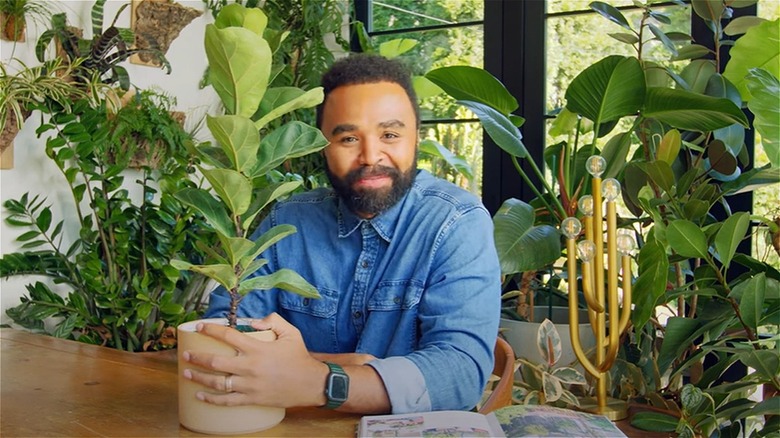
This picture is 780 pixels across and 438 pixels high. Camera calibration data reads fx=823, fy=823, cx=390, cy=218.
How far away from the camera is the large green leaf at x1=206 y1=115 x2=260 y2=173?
1028 millimetres

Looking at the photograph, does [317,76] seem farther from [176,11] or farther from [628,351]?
[628,351]

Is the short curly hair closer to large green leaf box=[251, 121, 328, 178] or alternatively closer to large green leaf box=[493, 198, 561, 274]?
large green leaf box=[251, 121, 328, 178]

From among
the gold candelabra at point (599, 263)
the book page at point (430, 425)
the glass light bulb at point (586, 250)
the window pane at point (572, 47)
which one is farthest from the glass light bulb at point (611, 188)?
the window pane at point (572, 47)

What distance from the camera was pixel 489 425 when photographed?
1.11 meters

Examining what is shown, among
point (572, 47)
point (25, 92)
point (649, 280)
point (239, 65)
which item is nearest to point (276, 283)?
point (239, 65)

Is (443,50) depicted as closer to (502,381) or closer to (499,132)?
(499,132)

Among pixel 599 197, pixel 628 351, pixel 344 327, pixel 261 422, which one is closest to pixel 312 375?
pixel 261 422

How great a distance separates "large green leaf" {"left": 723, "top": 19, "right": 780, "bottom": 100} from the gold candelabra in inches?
24.6

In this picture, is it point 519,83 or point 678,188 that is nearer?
point 678,188

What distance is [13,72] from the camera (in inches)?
97.7

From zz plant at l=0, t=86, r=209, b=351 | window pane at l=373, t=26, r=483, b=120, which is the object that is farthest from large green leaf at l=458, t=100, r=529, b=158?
window pane at l=373, t=26, r=483, b=120

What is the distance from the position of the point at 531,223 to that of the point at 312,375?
1.17 meters

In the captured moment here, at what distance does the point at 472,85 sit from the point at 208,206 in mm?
1284

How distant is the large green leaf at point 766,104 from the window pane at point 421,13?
5.26 ft
